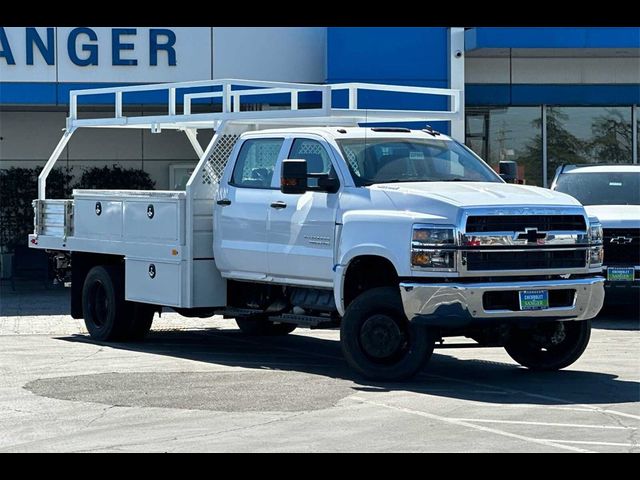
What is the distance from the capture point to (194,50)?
917 inches

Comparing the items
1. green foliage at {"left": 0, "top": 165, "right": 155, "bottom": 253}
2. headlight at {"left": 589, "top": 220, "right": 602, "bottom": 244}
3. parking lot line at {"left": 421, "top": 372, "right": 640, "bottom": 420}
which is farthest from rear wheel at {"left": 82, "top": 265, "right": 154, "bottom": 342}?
green foliage at {"left": 0, "top": 165, "right": 155, "bottom": 253}

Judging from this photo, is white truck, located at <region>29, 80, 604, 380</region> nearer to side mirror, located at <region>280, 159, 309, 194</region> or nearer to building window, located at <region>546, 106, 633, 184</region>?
side mirror, located at <region>280, 159, 309, 194</region>

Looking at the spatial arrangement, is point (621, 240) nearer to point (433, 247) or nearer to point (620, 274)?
point (620, 274)

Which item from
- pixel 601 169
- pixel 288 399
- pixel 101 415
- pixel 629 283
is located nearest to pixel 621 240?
pixel 629 283

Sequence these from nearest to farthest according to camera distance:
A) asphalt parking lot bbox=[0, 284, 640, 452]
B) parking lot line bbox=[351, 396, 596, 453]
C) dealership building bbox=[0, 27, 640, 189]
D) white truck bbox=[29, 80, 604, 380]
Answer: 1. parking lot line bbox=[351, 396, 596, 453]
2. asphalt parking lot bbox=[0, 284, 640, 452]
3. white truck bbox=[29, 80, 604, 380]
4. dealership building bbox=[0, 27, 640, 189]

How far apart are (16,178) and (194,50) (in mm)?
4125

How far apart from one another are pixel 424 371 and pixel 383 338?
104 centimetres

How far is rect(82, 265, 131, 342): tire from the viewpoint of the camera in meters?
14.8

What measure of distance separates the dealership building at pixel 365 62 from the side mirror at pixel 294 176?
9.23 meters

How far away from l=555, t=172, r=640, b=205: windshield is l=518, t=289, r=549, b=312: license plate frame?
22.7 feet

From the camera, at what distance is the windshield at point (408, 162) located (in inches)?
489

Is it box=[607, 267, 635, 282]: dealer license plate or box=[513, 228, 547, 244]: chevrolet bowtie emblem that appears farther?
box=[607, 267, 635, 282]: dealer license plate

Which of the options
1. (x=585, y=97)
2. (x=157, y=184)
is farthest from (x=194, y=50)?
(x=585, y=97)

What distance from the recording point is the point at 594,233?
1196cm
